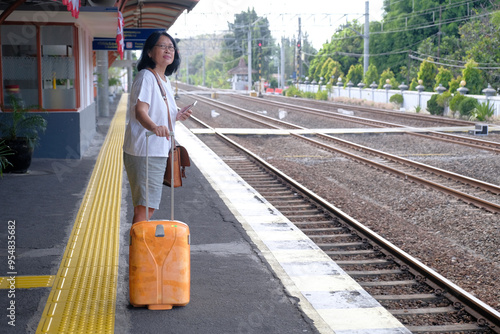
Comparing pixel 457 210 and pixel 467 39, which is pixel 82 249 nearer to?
pixel 457 210

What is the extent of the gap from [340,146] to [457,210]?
9.08m

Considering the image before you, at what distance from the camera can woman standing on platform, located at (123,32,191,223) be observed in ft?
16.2

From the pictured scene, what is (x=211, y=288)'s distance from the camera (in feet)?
17.1

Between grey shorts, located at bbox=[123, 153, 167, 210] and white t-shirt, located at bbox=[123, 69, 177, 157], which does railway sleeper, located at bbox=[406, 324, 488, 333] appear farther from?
white t-shirt, located at bbox=[123, 69, 177, 157]

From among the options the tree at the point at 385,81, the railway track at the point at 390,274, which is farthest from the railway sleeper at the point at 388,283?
the tree at the point at 385,81

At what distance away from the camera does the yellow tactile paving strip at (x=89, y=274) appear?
4.42 m

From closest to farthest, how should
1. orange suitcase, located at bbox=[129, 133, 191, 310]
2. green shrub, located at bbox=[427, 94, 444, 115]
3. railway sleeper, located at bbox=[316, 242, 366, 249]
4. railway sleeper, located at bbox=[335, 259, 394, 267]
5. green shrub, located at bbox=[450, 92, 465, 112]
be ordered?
orange suitcase, located at bbox=[129, 133, 191, 310] < railway sleeper, located at bbox=[335, 259, 394, 267] < railway sleeper, located at bbox=[316, 242, 366, 249] < green shrub, located at bbox=[450, 92, 465, 112] < green shrub, located at bbox=[427, 94, 444, 115]

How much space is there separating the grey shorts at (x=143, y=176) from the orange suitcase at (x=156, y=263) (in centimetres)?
44

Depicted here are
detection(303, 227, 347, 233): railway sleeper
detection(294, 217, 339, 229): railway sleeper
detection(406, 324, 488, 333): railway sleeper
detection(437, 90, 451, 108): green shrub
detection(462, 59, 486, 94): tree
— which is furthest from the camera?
detection(462, 59, 486, 94): tree

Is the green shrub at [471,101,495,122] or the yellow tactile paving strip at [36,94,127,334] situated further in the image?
the green shrub at [471,101,495,122]

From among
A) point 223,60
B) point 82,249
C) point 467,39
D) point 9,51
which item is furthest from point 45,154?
point 223,60

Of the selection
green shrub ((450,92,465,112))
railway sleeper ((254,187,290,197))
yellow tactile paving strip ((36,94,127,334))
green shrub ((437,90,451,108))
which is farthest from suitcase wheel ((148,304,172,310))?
green shrub ((437,90,451,108))

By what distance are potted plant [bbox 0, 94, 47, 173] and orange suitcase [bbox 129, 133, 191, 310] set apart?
683 cm

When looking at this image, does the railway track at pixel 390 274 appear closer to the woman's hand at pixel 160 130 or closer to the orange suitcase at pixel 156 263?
the orange suitcase at pixel 156 263
